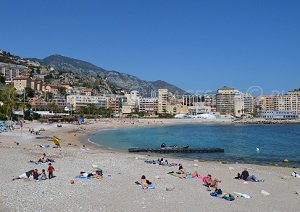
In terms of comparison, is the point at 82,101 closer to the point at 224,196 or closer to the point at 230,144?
the point at 230,144

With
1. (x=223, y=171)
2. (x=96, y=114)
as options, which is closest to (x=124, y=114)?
(x=96, y=114)

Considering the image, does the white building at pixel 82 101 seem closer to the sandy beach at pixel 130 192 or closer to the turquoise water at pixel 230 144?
the turquoise water at pixel 230 144

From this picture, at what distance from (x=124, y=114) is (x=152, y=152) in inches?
5343

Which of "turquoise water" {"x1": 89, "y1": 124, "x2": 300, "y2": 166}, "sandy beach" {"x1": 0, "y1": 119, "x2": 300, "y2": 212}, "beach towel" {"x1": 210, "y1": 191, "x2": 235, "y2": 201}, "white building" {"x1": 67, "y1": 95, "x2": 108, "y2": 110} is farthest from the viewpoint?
"white building" {"x1": 67, "y1": 95, "x2": 108, "y2": 110}

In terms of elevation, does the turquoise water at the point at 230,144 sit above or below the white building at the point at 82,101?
below

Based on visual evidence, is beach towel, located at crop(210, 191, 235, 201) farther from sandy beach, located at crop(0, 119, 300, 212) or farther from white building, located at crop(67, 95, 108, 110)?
white building, located at crop(67, 95, 108, 110)

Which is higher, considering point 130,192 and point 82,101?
point 82,101

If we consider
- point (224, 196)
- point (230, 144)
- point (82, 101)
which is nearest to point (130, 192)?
point (224, 196)

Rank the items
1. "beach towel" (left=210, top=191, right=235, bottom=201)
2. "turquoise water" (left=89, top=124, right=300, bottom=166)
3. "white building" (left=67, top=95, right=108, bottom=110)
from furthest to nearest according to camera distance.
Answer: "white building" (left=67, top=95, right=108, bottom=110) → "turquoise water" (left=89, top=124, right=300, bottom=166) → "beach towel" (left=210, top=191, right=235, bottom=201)

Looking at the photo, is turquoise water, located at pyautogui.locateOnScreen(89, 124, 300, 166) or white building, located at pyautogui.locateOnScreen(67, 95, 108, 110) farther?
white building, located at pyautogui.locateOnScreen(67, 95, 108, 110)

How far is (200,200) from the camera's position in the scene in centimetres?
1462

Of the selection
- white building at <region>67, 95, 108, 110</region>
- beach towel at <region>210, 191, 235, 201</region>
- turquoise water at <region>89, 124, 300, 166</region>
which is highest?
white building at <region>67, 95, 108, 110</region>

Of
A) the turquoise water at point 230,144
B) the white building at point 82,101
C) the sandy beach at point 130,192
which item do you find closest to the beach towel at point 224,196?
the sandy beach at point 130,192

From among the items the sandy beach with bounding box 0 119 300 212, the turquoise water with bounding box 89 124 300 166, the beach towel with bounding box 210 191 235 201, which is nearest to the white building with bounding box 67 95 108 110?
the turquoise water with bounding box 89 124 300 166
